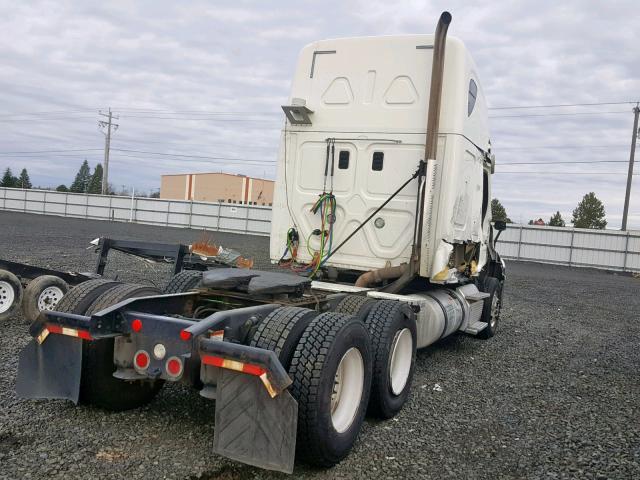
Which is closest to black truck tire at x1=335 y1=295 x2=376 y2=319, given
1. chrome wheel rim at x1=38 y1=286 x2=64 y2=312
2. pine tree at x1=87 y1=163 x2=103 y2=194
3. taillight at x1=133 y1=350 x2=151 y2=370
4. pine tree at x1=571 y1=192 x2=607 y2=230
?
taillight at x1=133 y1=350 x2=151 y2=370

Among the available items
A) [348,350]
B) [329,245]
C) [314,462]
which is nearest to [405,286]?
[329,245]

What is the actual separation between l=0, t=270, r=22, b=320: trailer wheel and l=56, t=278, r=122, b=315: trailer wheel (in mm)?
2357

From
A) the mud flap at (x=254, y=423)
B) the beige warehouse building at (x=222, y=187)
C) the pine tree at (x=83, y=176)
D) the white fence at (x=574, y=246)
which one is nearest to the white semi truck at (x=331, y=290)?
the mud flap at (x=254, y=423)

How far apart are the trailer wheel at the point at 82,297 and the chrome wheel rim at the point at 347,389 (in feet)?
6.71

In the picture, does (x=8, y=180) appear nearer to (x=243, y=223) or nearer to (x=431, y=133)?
(x=243, y=223)

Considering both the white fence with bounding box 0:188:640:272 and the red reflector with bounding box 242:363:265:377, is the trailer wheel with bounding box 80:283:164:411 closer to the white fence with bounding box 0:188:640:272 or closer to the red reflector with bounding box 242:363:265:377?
the red reflector with bounding box 242:363:265:377

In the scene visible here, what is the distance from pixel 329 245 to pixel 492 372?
2.35 m

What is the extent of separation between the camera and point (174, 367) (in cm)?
355

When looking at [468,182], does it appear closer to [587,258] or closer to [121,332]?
[121,332]

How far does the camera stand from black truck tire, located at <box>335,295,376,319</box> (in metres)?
4.98

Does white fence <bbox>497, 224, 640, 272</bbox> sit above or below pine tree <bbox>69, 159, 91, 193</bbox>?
below

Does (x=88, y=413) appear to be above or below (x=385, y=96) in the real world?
below

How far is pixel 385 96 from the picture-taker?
260 inches

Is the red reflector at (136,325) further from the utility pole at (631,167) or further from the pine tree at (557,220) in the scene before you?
the pine tree at (557,220)
